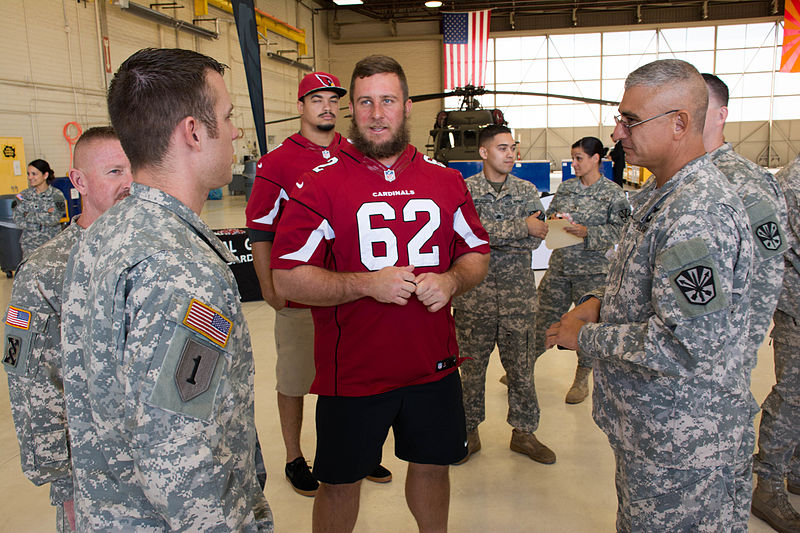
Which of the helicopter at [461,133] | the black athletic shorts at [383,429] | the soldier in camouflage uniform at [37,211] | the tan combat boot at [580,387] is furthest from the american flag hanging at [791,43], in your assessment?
the soldier in camouflage uniform at [37,211]

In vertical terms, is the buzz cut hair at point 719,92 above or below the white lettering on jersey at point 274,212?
above

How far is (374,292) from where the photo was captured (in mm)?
1744

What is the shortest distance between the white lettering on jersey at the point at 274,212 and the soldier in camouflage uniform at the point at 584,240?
1992mm

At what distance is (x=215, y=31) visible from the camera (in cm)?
1492

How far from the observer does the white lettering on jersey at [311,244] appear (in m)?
1.82

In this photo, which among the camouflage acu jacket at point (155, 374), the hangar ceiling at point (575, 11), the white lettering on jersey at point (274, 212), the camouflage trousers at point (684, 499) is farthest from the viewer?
the hangar ceiling at point (575, 11)

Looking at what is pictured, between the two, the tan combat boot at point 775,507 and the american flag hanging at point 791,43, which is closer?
the tan combat boot at point 775,507

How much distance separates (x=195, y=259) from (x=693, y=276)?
120 centimetres

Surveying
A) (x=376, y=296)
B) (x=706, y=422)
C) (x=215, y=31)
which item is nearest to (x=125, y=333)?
(x=376, y=296)

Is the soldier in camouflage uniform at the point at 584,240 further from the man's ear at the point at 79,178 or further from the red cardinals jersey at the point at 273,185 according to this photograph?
the man's ear at the point at 79,178

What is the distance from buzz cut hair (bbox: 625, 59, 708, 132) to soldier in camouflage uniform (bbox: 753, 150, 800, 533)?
4.36 feet

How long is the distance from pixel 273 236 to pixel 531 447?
190 cm

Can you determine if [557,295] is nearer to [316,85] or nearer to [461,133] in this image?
[316,85]

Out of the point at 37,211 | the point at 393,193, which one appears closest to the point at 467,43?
the point at 37,211
